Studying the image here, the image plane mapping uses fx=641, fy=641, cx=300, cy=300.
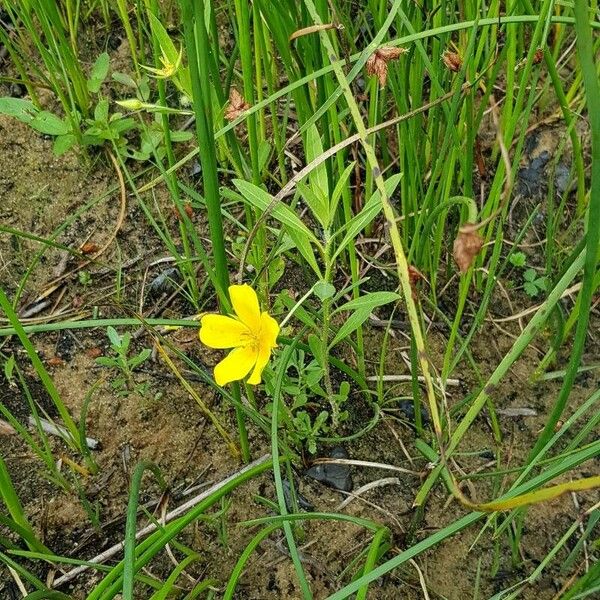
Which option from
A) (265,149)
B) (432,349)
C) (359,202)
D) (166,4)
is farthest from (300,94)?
(166,4)

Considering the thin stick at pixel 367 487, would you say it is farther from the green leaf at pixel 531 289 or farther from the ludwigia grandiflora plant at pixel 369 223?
the green leaf at pixel 531 289

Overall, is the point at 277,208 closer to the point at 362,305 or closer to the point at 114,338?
the point at 362,305

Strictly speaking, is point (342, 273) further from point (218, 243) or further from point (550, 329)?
point (218, 243)

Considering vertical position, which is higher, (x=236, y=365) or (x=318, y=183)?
(x=318, y=183)

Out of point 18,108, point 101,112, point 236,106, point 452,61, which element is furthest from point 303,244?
point 18,108

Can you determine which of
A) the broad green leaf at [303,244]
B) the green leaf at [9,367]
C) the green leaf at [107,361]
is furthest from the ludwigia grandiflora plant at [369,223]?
the green leaf at [9,367]

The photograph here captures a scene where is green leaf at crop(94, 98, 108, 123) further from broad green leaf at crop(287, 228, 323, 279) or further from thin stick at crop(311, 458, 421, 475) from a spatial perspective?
thin stick at crop(311, 458, 421, 475)
